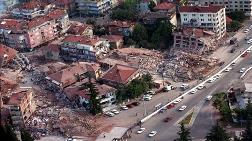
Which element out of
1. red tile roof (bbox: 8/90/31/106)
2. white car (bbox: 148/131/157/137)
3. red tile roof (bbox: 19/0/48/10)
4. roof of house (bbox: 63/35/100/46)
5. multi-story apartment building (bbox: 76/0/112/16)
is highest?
red tile roof (bbox: 19/0/48/10)

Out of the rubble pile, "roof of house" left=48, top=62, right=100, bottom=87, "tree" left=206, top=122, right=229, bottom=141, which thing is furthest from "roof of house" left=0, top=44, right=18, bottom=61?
"tree" left=206, top=122, right=229, bottom=141

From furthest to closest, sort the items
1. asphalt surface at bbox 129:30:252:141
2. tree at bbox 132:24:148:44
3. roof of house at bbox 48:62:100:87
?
tree at bbox 132:24:148:44 < roof of house at bbox 48:62:100:87 < asphalt surface at bbox 129:30:252:141

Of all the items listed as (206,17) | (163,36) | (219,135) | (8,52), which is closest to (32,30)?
(8,52)

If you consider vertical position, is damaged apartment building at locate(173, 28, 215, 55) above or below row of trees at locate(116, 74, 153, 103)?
above

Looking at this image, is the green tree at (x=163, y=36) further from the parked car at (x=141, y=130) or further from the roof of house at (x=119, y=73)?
the parked car at (x=141, y=130)

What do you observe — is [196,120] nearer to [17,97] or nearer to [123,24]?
[17,97]

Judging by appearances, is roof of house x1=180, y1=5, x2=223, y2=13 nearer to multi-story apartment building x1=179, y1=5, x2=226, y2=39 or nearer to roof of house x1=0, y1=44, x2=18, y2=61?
multi-story apartment building x1=179, y1=5, x2=226, y2=39
